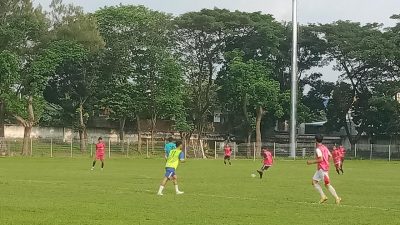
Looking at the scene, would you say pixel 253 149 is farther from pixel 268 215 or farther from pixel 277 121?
pixel 268 215

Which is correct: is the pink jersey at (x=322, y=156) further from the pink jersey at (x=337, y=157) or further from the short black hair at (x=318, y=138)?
the pink jersey at (x=337, y=157)

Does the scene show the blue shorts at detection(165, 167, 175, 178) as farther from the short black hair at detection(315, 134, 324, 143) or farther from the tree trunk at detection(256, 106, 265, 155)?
the tree trunk at detection(256, 106, 265, 155)

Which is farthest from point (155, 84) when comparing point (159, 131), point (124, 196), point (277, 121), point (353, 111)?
point (124, 196)

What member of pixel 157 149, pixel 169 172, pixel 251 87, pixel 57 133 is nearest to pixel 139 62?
pixel 157 149

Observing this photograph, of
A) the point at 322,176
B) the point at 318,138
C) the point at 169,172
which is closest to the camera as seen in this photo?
the point at 318,138

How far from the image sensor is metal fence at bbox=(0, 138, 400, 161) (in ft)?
215

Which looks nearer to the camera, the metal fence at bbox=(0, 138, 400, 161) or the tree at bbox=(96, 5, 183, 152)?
the metal fence at bbox=(0, 138, 400, 161)

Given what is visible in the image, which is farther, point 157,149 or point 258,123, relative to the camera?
point 258,123

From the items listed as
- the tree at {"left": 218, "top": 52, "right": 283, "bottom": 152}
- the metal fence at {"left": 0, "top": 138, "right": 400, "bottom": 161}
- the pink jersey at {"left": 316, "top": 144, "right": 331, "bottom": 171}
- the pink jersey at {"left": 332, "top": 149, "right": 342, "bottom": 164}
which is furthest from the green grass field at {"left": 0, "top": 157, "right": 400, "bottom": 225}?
the tree at {"left": 218, "top": 52, "right": 283, "bottom": 152}

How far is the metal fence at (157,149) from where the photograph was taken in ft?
215

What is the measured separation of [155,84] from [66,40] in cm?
1157

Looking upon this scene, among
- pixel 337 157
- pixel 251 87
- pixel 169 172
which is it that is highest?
pixel 251 87

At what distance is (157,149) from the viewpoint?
75.3 metres

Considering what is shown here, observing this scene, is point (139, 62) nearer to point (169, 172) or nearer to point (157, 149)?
point (157, 149)
